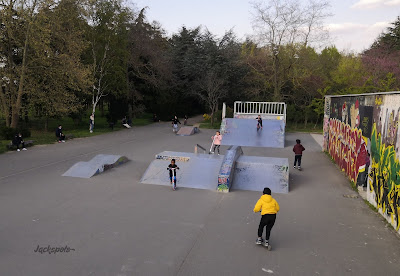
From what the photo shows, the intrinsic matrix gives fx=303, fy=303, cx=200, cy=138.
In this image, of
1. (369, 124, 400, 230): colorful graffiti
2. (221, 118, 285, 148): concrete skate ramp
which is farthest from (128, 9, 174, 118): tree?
(369, 124, 400, 230): colorful graffiti

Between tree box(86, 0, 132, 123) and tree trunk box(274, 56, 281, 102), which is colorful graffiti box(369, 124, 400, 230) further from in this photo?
tree trunk box(274, 56, 281, 102)

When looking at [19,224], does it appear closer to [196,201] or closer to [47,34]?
[196,201]

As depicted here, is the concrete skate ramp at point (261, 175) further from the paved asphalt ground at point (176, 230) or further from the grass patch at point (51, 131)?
the grass patch at point (51, 131)

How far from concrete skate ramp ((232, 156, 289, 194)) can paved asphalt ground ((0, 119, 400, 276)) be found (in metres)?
0.43

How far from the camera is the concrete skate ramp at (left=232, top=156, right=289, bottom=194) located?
9.98 meters

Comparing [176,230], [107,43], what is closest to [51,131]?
[107,43]

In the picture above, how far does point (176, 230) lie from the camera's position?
22.0 ft

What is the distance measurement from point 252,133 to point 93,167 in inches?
507

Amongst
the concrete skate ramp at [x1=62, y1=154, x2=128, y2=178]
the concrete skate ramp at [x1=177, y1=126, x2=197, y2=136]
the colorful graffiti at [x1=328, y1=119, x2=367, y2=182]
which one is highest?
the colorful graffiti at [x1=328, y1=119, x2=367, y2=182]

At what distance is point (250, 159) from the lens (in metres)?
11.4

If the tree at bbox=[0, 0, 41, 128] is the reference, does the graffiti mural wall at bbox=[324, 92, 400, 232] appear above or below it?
below

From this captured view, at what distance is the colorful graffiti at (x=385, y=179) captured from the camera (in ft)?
22.2

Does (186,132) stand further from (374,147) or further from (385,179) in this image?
(385,179)

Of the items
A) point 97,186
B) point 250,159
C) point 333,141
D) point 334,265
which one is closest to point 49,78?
point 97,186
